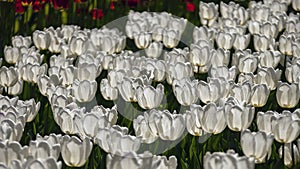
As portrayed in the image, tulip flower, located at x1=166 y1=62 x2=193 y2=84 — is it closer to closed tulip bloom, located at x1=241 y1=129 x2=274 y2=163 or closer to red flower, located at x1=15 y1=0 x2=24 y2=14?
closed tulip bloom, located at x1=241 y1=129 x2=274 y2=163

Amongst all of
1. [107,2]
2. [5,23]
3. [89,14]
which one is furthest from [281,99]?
[107,2]

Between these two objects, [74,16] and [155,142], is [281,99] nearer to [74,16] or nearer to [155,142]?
[155,142]

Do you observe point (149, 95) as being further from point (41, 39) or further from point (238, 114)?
point (41, 39)

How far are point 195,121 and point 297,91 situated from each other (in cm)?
58

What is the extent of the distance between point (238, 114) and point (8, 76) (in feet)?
3.55

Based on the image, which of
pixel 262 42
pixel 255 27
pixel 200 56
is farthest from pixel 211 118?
pixel 255 27

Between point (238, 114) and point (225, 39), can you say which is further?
point (225, 39)

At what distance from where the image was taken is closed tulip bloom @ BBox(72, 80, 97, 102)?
2.55 metres

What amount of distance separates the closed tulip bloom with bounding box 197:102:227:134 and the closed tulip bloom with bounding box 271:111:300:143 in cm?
18

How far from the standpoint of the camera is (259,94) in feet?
8.43

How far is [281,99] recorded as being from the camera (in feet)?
8.53

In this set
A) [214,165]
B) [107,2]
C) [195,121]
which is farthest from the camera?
[107,2]

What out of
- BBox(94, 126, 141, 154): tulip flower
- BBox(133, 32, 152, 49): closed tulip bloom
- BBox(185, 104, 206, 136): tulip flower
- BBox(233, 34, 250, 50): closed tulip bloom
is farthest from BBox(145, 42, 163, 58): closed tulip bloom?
BBox(94, 126, 141, 154): tulip flower

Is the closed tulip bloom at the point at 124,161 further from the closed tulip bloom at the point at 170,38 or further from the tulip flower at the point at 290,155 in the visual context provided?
the closed tulip bloom at the point at 170,38
